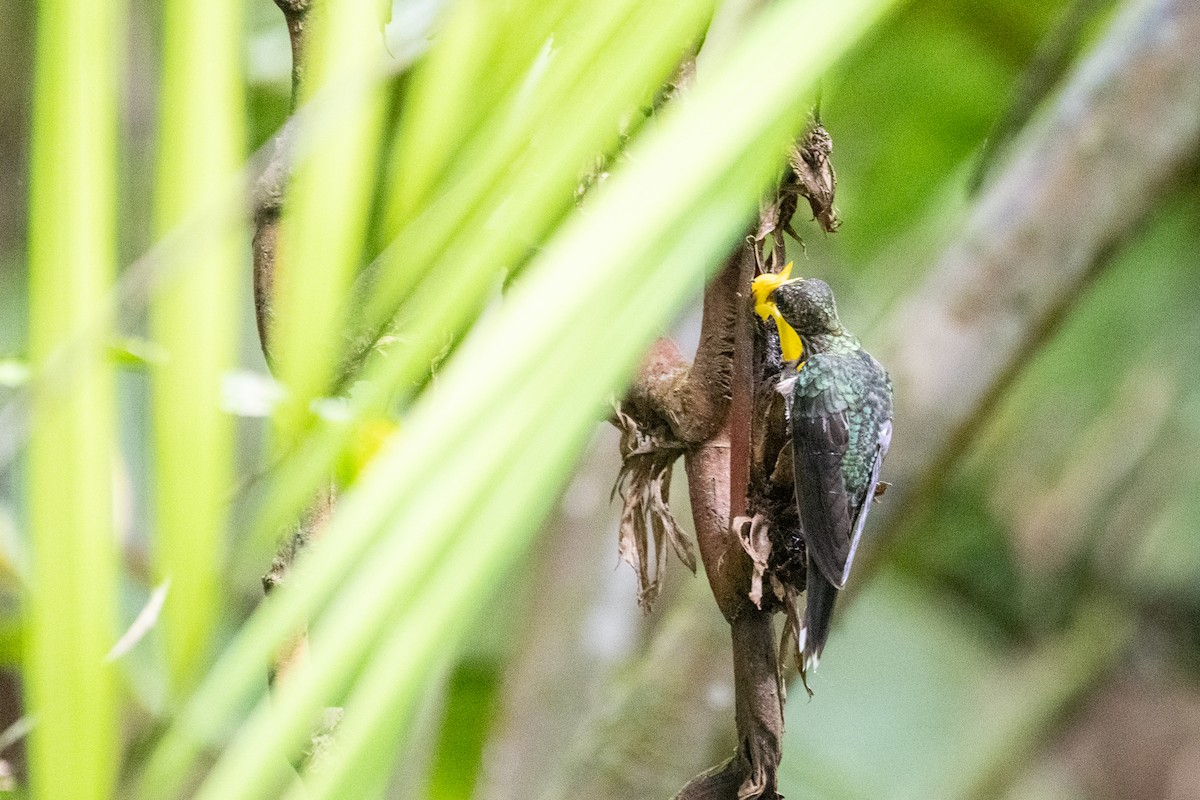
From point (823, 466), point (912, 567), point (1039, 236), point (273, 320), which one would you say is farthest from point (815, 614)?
point (912, 567)

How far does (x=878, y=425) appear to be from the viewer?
668mm

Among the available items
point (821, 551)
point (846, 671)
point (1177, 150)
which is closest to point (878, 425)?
point (821, 551)

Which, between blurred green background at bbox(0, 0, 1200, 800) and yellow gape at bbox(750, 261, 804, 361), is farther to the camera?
blurred green background at bbox(0, 0, 1200, 800)

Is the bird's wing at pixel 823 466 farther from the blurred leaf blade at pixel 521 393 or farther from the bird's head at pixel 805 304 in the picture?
the blurred leaf blade at pixel 521 393

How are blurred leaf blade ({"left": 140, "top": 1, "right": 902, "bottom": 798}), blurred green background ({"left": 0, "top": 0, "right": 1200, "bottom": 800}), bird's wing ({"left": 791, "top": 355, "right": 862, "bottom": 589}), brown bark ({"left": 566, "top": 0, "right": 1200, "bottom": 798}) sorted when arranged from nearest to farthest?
blurred leaf blade ({"left": 140, "top": 1, "right": 902, "bottom": 798}) → bird's wing ({"left": 791, "top": 355, "right": 862, "bottom": 589}) → brown bark ({"left": 566, "top": 0, "right": 1200, "bottom": 798}) → blurred green background ({"left": 0, "top": 0, "right": 1200, "bottom": 800})

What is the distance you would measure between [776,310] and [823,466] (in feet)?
0.30

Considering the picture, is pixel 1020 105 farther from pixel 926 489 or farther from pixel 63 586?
pixel 63 586

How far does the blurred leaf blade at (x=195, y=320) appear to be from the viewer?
0.19 meters

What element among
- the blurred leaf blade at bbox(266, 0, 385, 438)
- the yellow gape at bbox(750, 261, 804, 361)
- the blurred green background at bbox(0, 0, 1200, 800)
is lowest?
the blurred green background at bbox(0, 0, 1200, 800)

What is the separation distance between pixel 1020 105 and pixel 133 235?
3.86 ft

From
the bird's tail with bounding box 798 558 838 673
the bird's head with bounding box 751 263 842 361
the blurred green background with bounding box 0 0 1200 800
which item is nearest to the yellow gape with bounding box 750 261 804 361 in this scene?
the bird's head with bounding box 751 263 842 361

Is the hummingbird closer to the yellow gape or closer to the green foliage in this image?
the yellow gape

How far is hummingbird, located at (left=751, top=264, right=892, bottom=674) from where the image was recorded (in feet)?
1.82

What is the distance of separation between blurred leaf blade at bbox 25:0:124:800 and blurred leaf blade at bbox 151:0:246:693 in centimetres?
1
